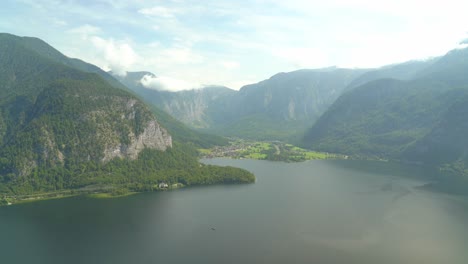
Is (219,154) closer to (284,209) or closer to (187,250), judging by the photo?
(284,209)

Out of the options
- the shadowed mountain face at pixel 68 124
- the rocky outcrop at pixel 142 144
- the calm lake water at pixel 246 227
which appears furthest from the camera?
the rocky outcrop at pixel 142 144

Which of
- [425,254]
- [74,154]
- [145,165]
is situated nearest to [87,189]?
[74,154]

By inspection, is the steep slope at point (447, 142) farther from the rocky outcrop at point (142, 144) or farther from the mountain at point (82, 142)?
the rocky outcrop at point (142, 144)

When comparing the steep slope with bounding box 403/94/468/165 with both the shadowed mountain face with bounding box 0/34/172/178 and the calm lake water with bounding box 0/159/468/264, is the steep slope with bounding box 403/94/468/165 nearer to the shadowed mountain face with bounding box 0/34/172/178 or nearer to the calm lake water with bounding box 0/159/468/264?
the calm lake water with bounding box 0/159/468/264

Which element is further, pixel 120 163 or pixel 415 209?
pixel 120 163

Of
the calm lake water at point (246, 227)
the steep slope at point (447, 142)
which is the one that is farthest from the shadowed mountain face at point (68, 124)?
the steep slope at point (447, 142)

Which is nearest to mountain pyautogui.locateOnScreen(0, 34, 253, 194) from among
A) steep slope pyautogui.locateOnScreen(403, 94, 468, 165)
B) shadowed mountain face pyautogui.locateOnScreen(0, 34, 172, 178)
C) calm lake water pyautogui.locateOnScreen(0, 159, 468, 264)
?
shadowed mountain face pyautogui.locateOnScreen(0, 34, 172, 178)
